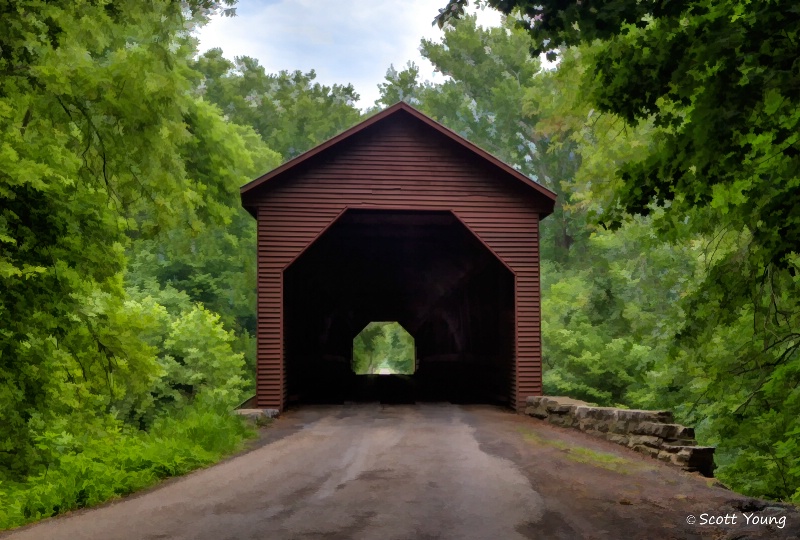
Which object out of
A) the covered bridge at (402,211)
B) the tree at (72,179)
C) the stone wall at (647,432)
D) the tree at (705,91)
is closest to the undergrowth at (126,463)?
the tree at (72,179)

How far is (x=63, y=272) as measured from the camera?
6.86 metres

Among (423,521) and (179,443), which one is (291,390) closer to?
(179,443)

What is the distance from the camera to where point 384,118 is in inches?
566

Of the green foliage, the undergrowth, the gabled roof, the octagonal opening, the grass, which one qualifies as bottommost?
the octagonal opening

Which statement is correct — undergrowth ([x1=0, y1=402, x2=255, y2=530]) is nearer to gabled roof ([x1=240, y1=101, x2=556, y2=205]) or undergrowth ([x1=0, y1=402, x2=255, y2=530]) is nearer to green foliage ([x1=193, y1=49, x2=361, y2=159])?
gabled roof ([x1=240, y1=101, x2=556, y2=205])

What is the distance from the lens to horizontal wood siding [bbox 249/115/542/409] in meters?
13.9

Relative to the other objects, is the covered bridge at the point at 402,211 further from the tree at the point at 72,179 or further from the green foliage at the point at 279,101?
the green foliage at the point at 279,101

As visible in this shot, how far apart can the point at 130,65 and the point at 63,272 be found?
3.44 m

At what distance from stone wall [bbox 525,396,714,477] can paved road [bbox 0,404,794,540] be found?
0.91ft

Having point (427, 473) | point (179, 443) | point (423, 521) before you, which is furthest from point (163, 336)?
point (423, 521)

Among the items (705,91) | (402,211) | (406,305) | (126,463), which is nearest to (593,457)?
(705,91)

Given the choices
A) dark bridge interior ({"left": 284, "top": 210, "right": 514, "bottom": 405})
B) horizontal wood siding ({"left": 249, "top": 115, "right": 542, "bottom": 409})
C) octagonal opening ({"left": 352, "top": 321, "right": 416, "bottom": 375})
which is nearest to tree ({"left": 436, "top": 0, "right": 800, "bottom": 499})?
horizontal wood siding ({"left": 249, "top": 115, "right": 542, "bottom": 409})

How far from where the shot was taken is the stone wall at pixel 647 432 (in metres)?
7.46

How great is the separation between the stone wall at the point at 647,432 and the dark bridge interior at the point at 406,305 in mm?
4106
